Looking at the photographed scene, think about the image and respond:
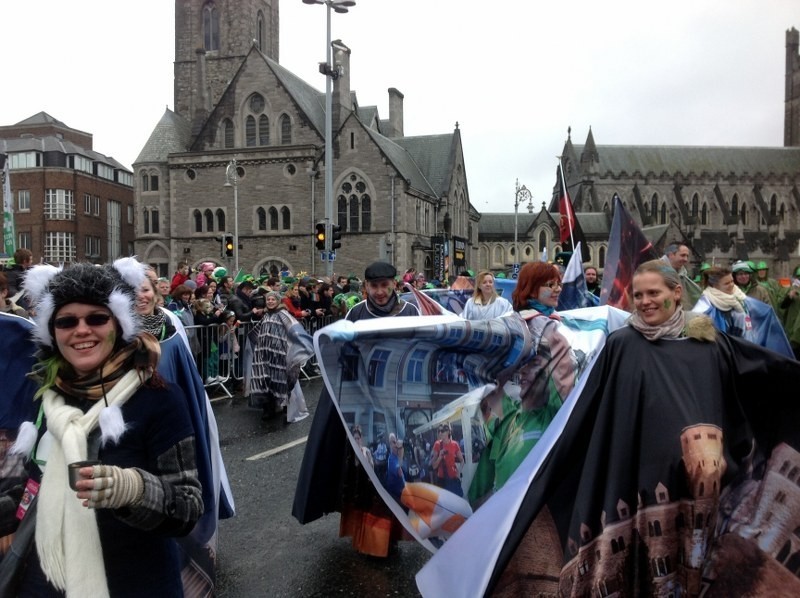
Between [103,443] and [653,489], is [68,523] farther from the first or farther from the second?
[653,489]

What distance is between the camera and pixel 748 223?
83875mm

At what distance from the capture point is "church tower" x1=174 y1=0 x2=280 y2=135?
52.7 metres

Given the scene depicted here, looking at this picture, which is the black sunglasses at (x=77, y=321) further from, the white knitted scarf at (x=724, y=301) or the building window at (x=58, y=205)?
the building window at (x=58, y=205)

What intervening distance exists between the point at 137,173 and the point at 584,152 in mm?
55667

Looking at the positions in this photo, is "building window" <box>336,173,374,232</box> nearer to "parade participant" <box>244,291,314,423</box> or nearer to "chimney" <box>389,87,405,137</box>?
"chimney" <box>389,87,405,137</box>

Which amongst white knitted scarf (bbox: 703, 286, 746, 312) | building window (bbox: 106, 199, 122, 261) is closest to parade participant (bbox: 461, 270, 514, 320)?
white knitted scarf (bbox: 703, 286, 746, 312)

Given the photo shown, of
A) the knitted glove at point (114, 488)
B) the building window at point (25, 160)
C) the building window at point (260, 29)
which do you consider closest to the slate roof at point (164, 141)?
the building window at point (260, 29)

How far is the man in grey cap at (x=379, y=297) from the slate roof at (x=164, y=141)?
44.5 m

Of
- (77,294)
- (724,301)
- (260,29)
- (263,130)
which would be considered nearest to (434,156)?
(263,130)

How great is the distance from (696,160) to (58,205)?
7266 cm

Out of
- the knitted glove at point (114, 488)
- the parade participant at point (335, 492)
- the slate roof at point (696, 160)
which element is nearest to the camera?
the knitted glove at point (114, 488)

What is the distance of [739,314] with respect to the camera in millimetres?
7188

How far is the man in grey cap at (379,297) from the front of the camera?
5.41 m

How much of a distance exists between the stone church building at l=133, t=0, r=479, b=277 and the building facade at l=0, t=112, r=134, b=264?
46.0 feet
